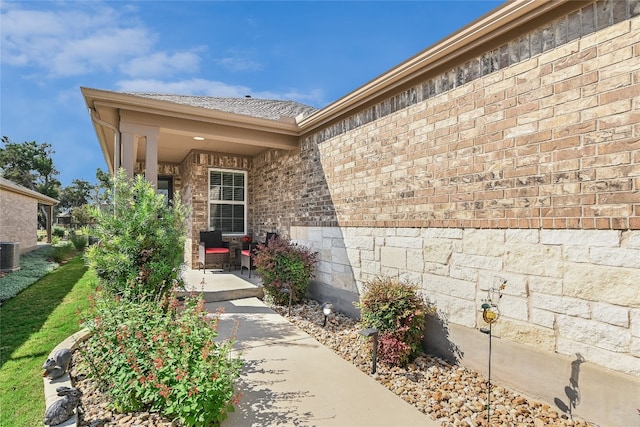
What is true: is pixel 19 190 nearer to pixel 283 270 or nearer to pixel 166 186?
pixel 166 186

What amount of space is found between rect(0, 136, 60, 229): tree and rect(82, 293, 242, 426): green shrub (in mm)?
30831

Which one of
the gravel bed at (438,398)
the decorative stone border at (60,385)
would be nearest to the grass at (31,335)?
the decorative stone border at (60,385)

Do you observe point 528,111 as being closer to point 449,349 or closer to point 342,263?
point 449,349

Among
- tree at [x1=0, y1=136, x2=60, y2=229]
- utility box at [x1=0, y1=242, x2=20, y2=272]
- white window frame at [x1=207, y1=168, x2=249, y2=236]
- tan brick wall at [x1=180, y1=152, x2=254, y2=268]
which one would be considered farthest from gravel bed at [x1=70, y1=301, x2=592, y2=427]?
tree at [x1=0, y1=136, x2=60, y2=229]

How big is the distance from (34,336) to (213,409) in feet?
11.8

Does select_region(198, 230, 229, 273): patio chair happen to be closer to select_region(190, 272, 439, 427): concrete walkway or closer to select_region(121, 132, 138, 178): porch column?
select_region(121, 132, 138, 178): porch column

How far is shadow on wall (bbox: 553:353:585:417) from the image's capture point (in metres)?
2.44

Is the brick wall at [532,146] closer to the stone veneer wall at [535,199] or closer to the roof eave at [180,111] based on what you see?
the stone veneer wall at [535,199]

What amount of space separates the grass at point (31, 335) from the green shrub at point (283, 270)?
240cm

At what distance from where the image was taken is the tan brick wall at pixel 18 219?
34.8ft

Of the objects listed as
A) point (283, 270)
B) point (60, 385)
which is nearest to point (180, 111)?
point (283, 270)

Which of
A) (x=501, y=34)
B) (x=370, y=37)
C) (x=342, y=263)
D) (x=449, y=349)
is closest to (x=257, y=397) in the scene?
(x=449, y=349)

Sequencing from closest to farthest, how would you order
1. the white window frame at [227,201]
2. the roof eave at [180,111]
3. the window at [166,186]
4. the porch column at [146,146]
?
the roof eave at [180,111] → the porch column at [146,146] → the white window frame at [227,201] → the window at [166,186]

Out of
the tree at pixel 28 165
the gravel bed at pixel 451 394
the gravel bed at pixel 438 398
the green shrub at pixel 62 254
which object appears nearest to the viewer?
the gravel bed at pixel 438 398
